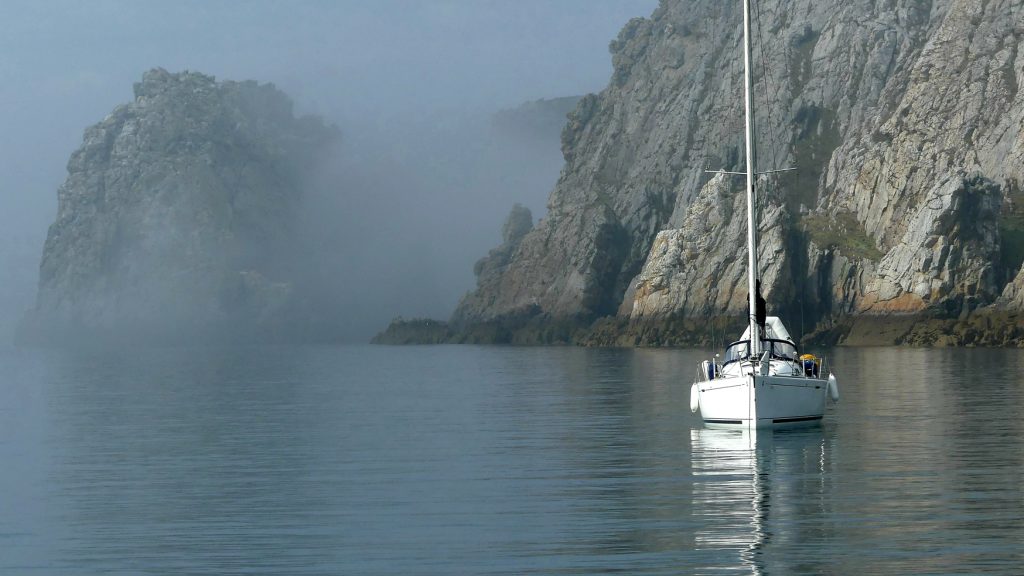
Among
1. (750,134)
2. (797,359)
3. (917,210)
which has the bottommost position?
(797,359)

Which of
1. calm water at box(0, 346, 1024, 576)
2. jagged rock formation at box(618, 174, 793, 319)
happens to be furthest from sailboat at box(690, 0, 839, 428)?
jagged rock formation at box(618, 174, 793, 319)

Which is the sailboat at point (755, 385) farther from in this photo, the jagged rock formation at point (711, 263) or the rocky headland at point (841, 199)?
the jagged rock formation at point (711, 263)

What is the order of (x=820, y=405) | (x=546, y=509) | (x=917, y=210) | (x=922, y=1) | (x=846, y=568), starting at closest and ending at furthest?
(x=846, y=568) < (x=546, y=509) < (x=820, y=405) < (x=917, y=210) < (x=922, y=1)

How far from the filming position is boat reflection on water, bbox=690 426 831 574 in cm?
1717

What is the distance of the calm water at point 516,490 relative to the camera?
16672 mm

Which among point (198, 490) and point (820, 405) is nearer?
point (198, 490)

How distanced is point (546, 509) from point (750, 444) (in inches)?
455

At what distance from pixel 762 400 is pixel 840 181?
130 meters

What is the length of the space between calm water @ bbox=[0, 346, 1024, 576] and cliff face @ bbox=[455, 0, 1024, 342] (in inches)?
3208

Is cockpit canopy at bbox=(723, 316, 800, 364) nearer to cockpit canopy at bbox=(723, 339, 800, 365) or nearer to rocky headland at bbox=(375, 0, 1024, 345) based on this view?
cockpit canopy at bbox=(723, 339, 800, 365)

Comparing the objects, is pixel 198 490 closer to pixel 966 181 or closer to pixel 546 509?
pixel 546 509

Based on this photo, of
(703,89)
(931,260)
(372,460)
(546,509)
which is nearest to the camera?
(546,509)

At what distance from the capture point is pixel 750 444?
30594 mm

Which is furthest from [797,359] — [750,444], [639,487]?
[639,487]
